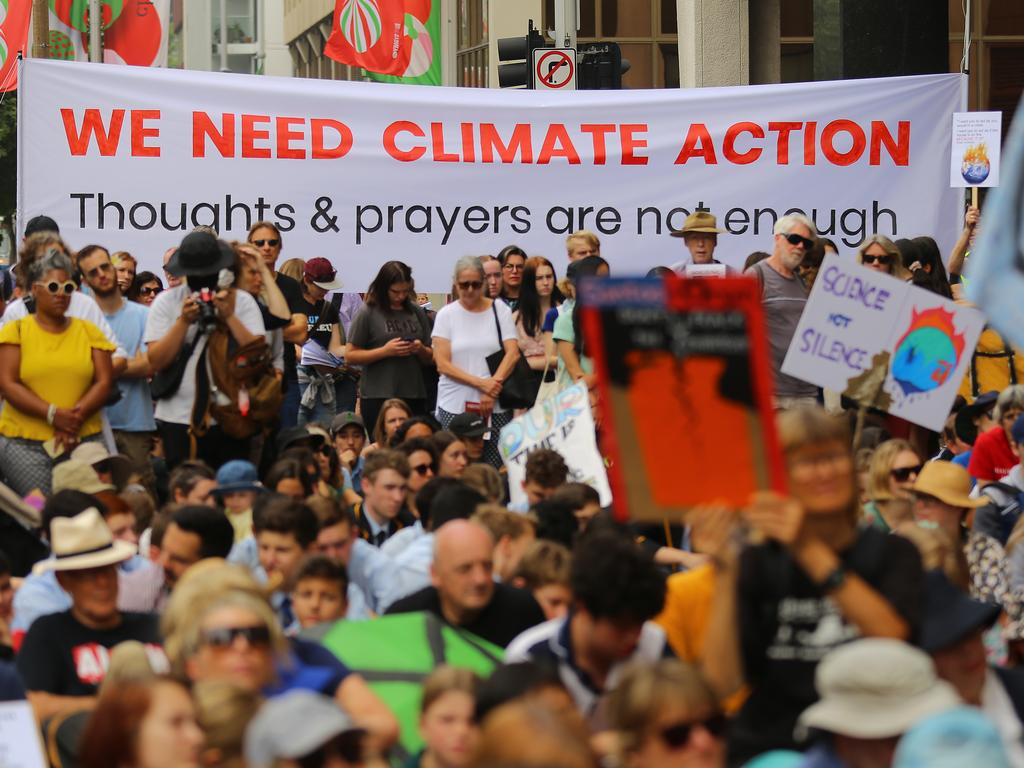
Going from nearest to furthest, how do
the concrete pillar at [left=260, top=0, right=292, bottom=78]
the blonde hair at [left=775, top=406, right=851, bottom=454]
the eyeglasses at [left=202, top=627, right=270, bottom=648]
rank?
1. the blonde hair at [left=775, top=406, right=851, bottom=454]
2. the eyeglasses at [left=202, top=627, right=270, bottom=648]
3. the concrete pillar at [left=260, top=0, right=292, bottom=78]

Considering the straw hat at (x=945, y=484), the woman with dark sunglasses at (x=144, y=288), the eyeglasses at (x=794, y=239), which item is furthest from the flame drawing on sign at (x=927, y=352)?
the woman with dark sunglasses at (x=144, y=288)

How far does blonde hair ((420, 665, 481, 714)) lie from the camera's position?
17.5ft

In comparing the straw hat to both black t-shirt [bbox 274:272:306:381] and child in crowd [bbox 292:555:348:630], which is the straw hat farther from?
black t-shirt [bbox 274:272:306:381]

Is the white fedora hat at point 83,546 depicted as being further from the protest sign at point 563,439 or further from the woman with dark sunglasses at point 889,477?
the woman with dark sunglasses at point 889,477

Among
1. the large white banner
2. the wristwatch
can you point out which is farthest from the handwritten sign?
the wristwatch

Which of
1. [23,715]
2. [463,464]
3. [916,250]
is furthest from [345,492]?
[23,715]

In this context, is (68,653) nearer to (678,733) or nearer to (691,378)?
(678,733)

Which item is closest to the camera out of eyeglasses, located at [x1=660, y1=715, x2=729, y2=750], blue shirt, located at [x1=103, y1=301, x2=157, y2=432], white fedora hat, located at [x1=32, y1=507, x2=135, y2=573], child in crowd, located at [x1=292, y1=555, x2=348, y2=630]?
eyeglasses, located at [x1=660, y1=715, x2=729, y2=750]

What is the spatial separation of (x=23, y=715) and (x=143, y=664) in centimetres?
57

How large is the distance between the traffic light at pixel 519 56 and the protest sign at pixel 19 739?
42.5ft

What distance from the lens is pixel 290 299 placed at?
12.7 metres

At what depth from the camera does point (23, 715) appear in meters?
5.58

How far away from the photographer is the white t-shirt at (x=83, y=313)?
10.8m

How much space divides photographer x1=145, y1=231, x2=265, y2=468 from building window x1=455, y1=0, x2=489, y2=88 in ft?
65.6
